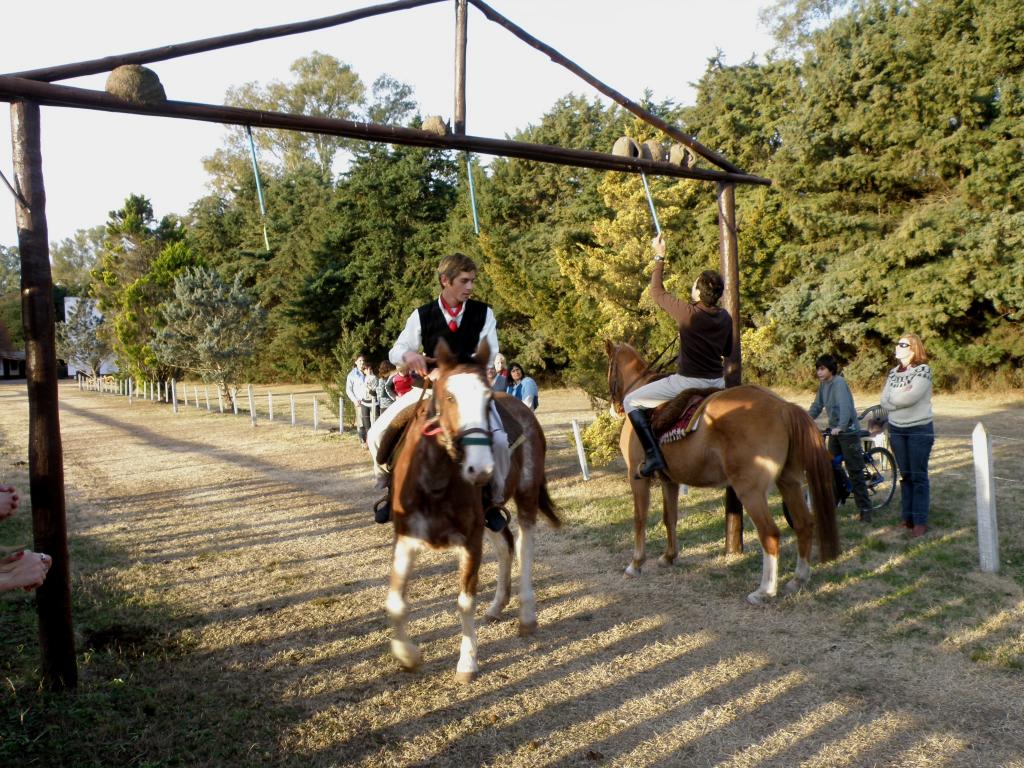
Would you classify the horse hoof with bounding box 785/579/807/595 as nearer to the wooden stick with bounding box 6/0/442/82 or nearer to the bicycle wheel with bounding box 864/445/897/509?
the bicycle wheel with bounding box 864/445/897/509

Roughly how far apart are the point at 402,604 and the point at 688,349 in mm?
3979

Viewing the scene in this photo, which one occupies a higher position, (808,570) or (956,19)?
(956,19)

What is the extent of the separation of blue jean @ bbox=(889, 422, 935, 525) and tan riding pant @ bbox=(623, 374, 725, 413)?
248cm

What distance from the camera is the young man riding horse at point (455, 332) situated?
5164mm

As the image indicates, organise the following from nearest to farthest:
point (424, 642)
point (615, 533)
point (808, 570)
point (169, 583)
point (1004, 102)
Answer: point (424, 642), point (808, 570), point (169, 583), point (615, 533), point (1004, 102)

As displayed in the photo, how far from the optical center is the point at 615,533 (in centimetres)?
883

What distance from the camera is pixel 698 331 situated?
7066 mm

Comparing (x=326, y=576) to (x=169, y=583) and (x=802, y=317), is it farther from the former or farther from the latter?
(x=802, y=317)

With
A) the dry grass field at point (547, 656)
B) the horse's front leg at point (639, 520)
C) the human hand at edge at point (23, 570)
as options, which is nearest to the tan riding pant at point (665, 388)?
the horse's front leg at point (639, 520)

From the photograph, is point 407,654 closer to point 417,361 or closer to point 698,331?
point 417,361

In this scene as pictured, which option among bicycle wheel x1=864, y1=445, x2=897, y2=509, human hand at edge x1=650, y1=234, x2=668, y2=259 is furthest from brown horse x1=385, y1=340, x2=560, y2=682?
bicycle wheel x1=864, y1=445, x2=897, y2=509

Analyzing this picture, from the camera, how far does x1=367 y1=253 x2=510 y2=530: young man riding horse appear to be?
5.16 m

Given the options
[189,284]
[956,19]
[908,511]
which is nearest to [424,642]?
[908,511]

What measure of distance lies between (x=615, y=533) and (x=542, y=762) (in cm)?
505
